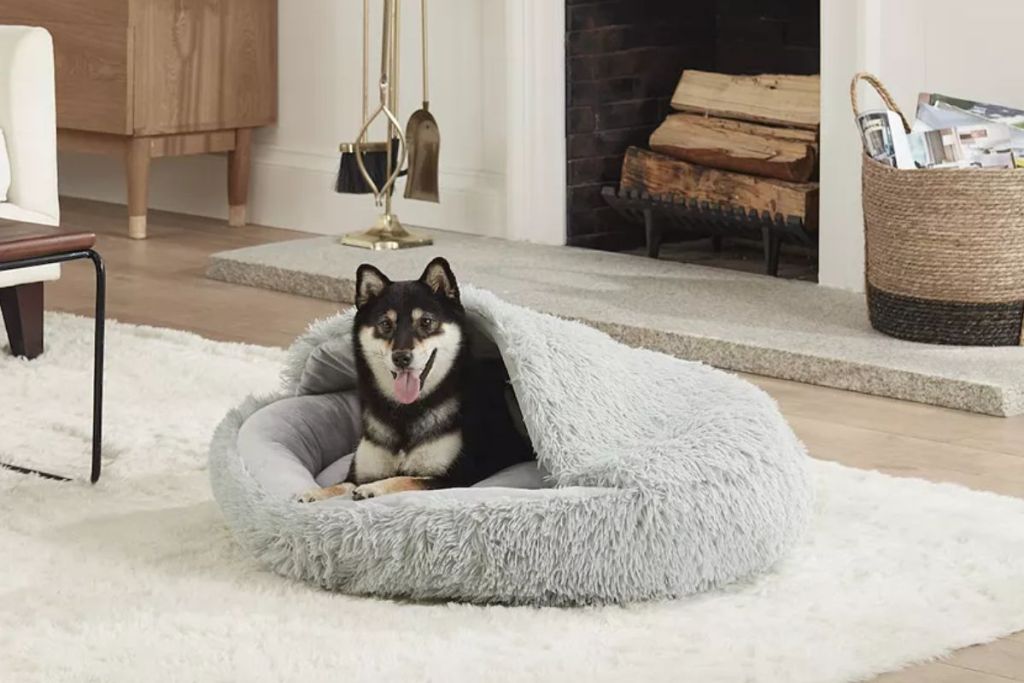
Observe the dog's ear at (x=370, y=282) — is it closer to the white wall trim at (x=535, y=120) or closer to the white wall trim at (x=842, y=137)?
the white wall trim at (x=842, y=137)

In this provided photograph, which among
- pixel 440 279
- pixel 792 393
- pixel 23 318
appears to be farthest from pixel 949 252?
pixel 23 318

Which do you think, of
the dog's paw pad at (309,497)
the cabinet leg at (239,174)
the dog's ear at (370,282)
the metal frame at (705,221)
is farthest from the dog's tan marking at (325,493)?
the cabinet leg at (239,174)

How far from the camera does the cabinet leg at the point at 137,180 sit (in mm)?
5086

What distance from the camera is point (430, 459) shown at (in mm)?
2406

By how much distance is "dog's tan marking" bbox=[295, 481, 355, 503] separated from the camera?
2.36 metres

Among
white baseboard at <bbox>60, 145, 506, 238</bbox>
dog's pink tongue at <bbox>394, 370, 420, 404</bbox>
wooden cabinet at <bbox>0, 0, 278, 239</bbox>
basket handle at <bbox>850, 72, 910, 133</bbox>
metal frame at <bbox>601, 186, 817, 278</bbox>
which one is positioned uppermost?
wooden cabinet at <bbox>0, 0, 278, 239</bbox>

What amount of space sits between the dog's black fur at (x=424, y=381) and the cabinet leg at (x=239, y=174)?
2955 millimetres

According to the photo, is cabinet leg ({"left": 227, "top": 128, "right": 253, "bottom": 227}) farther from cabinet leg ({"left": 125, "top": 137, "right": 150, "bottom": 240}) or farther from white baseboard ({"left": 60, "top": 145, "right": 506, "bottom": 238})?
cabinet leg ({"left": 125, "top": 137, "right": 150, "bottom": 240})

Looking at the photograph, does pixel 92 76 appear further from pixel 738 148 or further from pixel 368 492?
pixel 368 492

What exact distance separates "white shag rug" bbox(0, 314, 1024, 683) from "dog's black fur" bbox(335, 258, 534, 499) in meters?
0.23

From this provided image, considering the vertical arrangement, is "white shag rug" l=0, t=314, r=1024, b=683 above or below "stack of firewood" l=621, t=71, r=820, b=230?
below

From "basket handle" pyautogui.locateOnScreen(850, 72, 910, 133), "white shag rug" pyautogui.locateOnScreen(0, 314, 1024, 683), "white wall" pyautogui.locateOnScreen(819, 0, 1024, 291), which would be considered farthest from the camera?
"white wall" pyautogui.locateOnScreen(819, 0, 1024, 291)

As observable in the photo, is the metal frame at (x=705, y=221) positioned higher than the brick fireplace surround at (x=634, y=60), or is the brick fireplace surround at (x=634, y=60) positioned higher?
the brick fireplace surround at (x=634, y=60)

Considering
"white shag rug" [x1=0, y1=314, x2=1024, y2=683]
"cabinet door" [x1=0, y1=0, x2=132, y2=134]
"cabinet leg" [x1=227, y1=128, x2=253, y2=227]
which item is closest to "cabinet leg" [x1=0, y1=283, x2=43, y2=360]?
"white shag rug" [x1=0, y1=314, x2=1024, y2=683]
